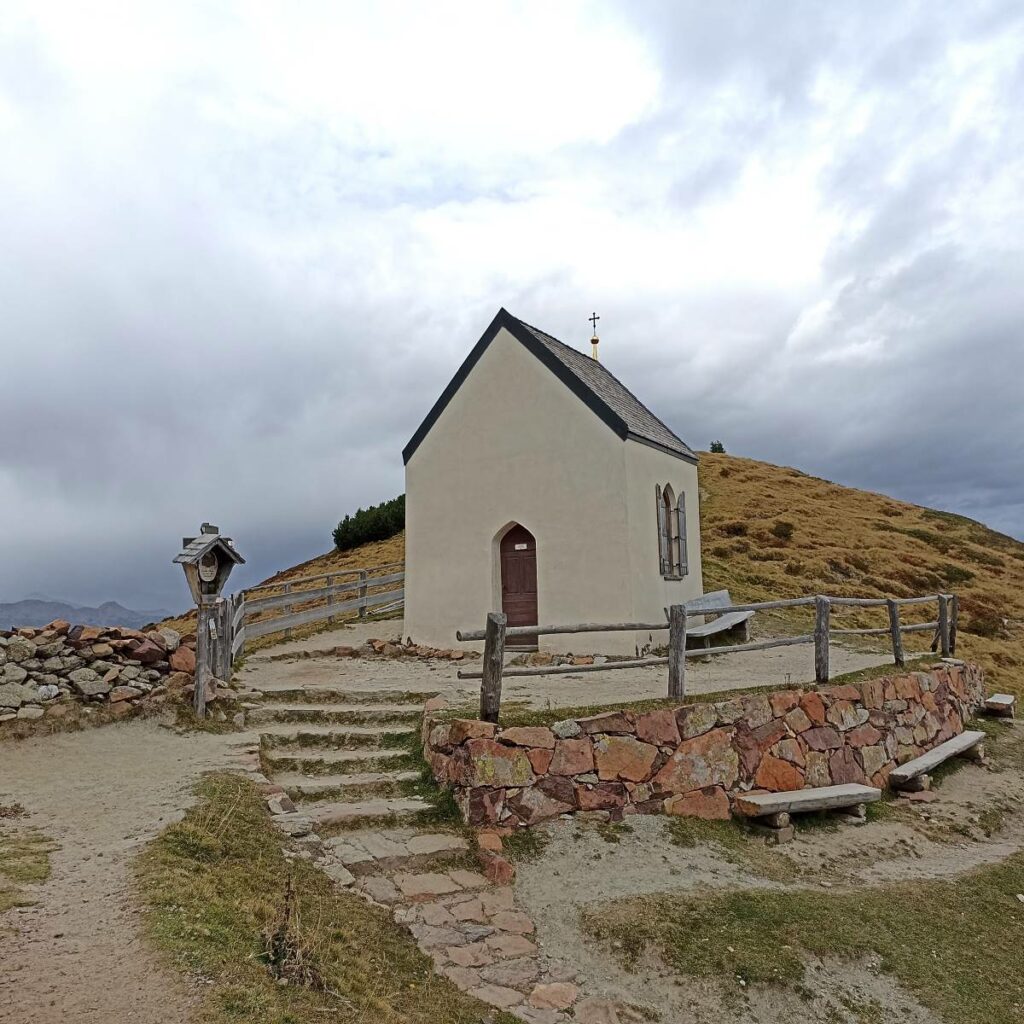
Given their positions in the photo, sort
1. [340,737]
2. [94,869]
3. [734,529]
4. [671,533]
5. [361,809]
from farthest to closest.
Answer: [734,529]
[671,533]
[340,737]
[361,809]
[94,869]

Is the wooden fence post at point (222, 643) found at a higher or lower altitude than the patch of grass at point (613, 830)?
higher

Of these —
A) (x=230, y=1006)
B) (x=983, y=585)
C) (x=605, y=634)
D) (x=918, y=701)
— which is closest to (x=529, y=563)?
(x=605, y=634)

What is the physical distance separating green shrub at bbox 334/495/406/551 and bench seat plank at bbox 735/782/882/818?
105ft

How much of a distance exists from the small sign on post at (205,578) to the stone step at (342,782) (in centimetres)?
210

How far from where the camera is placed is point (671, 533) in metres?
15.8

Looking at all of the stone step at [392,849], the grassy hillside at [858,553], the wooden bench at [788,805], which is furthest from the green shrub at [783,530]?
the stone step at [392,849]

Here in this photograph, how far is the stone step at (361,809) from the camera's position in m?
7.16

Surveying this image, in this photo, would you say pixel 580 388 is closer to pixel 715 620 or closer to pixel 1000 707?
pixel 715 620

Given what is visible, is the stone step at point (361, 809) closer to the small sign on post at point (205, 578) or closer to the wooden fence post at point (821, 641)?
the small sign on post at point (205, 578)

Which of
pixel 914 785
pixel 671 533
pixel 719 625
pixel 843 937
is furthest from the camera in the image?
pixel 671 533

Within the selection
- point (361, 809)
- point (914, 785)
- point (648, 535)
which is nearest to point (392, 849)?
point (361, 809)

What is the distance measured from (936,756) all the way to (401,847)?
7850 millimetres

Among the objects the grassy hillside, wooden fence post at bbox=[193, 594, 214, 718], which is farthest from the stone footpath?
the grassy hillside

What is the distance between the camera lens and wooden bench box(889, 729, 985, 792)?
1002cm
